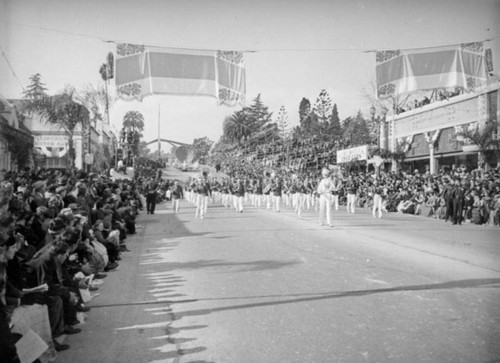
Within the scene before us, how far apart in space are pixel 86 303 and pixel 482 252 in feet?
27.6

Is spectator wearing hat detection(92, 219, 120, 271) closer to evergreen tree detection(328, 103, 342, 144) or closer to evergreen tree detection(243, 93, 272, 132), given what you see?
evergreen tree detection(328, 103, 342, 144)

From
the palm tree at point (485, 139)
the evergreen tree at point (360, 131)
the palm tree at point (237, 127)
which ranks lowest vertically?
the palm tree at point (485, 139)

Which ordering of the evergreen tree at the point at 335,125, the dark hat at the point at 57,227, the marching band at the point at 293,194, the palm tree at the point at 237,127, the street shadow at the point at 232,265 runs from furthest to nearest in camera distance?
the palm tree at the point at 237,127, the evergreen tree at the point at 335,125, the marching band at the point at 293,194, the street shadow at the point at 232,265, the dark hat at the point at 57,227

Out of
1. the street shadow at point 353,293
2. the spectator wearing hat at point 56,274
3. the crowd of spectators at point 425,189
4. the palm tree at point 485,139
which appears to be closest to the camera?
the spectator wearing hat at point 56,274

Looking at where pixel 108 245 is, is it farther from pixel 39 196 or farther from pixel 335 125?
pixel 335 125

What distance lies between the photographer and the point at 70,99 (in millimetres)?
24516

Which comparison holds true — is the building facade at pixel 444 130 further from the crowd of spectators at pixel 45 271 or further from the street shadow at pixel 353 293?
the crowd of spectators at pixel 45 271

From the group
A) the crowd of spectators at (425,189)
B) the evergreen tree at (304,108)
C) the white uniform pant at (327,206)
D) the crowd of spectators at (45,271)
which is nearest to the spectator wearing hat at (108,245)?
the crowd of spectators at (45,271)

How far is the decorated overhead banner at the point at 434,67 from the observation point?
11133 millimetres

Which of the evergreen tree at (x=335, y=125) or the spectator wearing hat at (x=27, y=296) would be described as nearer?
the spectator wearing hat at (x=27, y=296)

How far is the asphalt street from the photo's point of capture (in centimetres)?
437

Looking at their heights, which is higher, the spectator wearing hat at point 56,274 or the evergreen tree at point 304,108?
the evergreen tree at point 304,108

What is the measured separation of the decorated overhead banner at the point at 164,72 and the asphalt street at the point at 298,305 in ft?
12.5

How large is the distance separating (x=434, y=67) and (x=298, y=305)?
8.25 m
